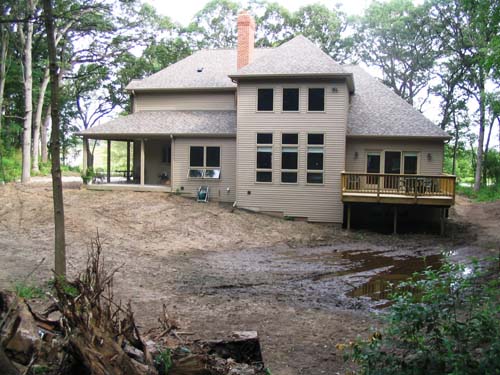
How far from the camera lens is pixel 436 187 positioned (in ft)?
59.1

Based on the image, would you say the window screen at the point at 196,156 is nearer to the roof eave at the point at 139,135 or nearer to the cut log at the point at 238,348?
the roof eave at the point at 139,135

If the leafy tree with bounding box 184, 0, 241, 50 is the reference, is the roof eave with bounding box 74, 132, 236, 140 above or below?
below

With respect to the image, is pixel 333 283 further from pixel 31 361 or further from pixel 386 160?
pixel 386 160

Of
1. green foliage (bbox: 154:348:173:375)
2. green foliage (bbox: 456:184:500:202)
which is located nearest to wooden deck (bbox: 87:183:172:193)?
green foliage (bbox: 154:348:173:375)

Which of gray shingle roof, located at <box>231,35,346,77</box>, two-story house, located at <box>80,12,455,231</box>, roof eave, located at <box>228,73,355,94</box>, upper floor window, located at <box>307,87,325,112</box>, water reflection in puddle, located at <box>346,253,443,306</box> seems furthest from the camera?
upper floor window, located at <box>307,87,325,112</box>

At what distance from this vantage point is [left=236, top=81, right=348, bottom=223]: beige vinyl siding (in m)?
19.5

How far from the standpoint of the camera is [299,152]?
1980 centimetres

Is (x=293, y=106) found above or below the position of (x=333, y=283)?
above

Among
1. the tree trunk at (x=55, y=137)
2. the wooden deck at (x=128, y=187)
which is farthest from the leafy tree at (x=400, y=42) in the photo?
the tree trunk at (x=55, y=137)

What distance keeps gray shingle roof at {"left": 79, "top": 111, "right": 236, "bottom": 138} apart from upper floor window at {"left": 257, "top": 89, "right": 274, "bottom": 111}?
1812 mm

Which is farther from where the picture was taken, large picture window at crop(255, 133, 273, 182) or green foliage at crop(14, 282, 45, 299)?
large picture window at crop(255, 133, 273, 182)

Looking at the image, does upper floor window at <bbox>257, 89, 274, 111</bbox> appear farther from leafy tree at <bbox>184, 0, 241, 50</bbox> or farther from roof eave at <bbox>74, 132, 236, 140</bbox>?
leafy tree at <bbox>184, 0, 241, 50</bbox>

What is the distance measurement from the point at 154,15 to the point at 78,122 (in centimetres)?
2192

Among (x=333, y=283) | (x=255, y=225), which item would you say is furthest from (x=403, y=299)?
(x=255, y=225)
